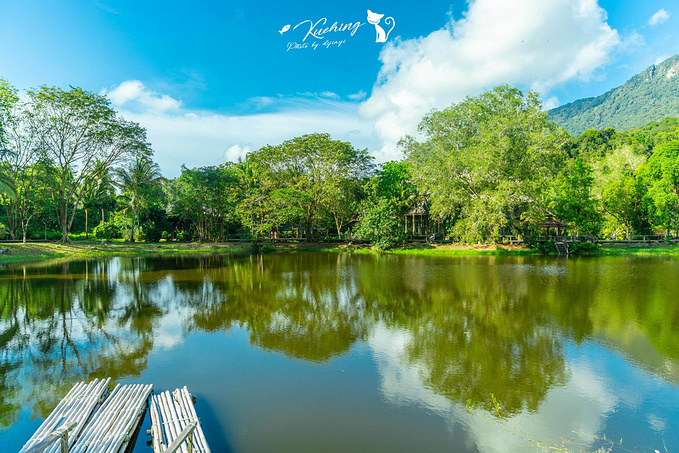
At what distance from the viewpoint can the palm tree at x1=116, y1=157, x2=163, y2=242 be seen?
118 ft

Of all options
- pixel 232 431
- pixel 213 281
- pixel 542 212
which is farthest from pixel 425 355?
pixel 542 212

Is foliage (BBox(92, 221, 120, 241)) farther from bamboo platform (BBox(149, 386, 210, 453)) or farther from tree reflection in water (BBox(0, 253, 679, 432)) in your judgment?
bamboo platform (BBox(149, 386, 210, 453))

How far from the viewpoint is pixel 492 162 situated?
102 ft

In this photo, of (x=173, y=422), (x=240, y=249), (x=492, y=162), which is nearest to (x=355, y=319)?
(x=173, y=422)

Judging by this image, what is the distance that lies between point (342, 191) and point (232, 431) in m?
33.7

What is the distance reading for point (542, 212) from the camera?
103ft

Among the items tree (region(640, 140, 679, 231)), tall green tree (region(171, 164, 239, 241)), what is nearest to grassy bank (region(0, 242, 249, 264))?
tall green tree (region(171, 164, 239, 241))

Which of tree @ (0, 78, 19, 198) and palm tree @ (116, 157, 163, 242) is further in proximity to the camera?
palm tree @ (116, 157, 163, 242)

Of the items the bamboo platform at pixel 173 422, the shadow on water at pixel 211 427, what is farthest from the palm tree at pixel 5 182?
the shadow on water at pixel 211 427

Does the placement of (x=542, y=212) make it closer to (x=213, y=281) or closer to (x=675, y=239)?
(x=675, y=239)

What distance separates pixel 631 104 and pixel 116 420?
16256 centimetres

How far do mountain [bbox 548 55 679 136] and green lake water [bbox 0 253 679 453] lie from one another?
12473 cm

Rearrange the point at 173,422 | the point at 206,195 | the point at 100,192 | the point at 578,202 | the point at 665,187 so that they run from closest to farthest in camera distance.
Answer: the point at 173,422 → the point at 578,202 → the point at 665,187 → the point at 206,195 → the point at 100,192

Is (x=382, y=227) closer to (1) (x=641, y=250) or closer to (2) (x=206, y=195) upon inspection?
(2) (x=206, y=195)
